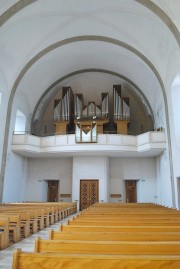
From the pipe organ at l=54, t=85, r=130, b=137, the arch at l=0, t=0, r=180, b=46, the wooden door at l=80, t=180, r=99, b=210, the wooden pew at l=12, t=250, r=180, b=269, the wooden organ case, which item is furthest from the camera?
the pipe organ at l=54, t=85, r=130, b=137

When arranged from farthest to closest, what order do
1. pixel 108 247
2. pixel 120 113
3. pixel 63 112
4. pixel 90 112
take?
pixel 90 112, pixel 63 112, pixel 120 113, pixel 108 247

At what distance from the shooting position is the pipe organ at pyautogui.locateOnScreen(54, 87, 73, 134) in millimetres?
16266

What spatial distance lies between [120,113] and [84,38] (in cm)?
544

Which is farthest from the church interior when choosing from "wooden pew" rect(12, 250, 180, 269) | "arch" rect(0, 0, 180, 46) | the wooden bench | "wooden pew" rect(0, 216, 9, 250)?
"wooden pew" rect(12, 250, 180, 269)

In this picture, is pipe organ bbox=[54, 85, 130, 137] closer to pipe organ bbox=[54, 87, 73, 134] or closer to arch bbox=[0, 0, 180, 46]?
pipe organ bbox=[54, 87, 73, 134]

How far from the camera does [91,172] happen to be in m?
15.7

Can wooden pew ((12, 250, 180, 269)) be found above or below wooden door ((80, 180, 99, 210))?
below

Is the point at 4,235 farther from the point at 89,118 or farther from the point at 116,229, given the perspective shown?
the point at 89,118

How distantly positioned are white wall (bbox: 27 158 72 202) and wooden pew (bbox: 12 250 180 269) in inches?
589

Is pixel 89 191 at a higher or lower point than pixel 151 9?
lower

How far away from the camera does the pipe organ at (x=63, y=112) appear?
16266 mm

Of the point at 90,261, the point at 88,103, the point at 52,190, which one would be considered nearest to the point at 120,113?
the point at 88,103

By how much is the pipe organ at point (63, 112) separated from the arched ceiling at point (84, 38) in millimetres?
1945

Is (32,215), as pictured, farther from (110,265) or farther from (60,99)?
(60,99)
